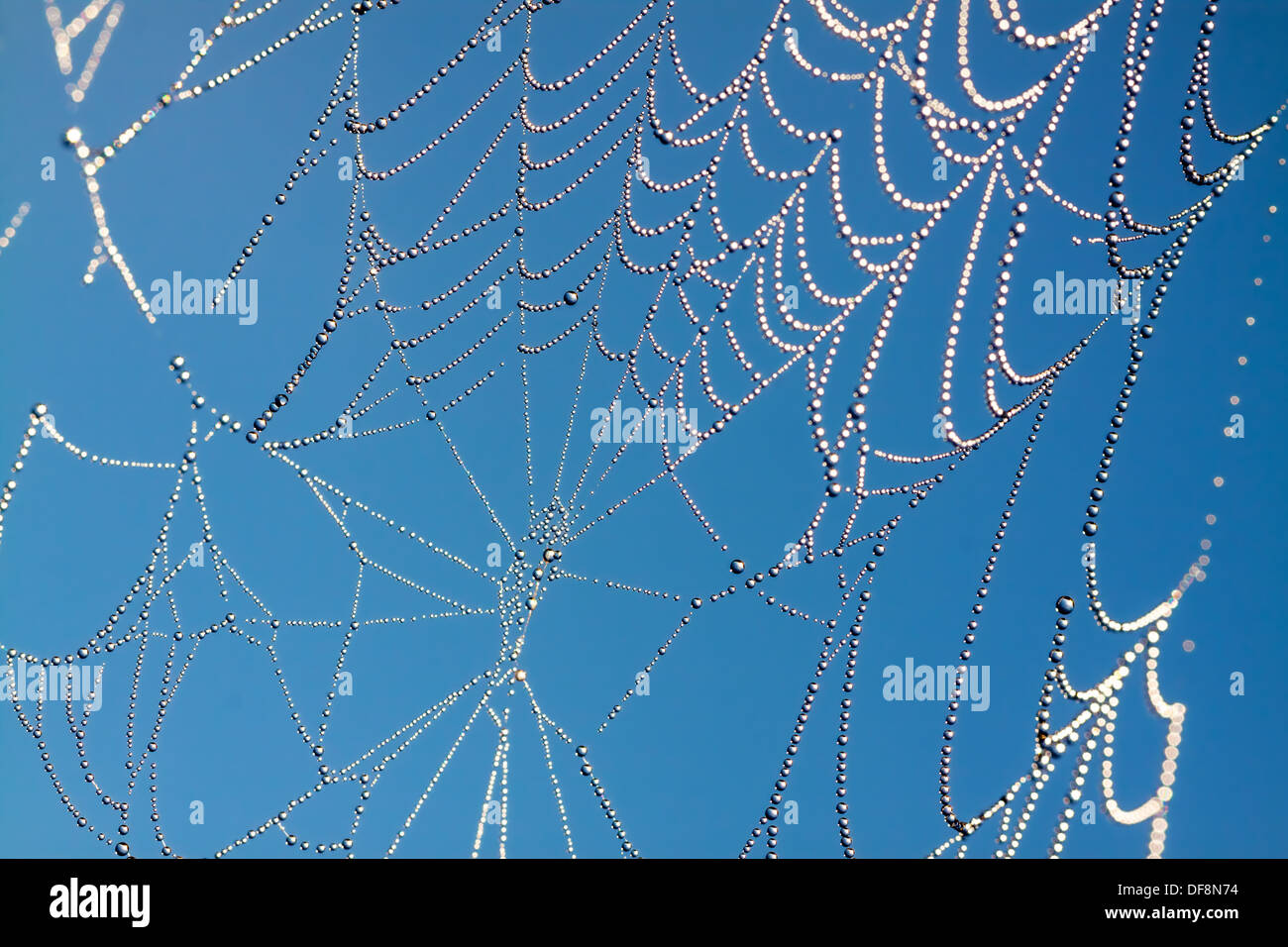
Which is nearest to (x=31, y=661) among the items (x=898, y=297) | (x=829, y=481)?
(x=829, y=481)

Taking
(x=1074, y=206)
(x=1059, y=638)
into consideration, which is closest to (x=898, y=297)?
(x=1074, y=206)

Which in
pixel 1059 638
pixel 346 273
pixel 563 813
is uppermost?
pixel 346 273

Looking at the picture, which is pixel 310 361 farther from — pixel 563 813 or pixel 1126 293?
pixel 1126 293

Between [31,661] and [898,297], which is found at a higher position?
[898,297]
